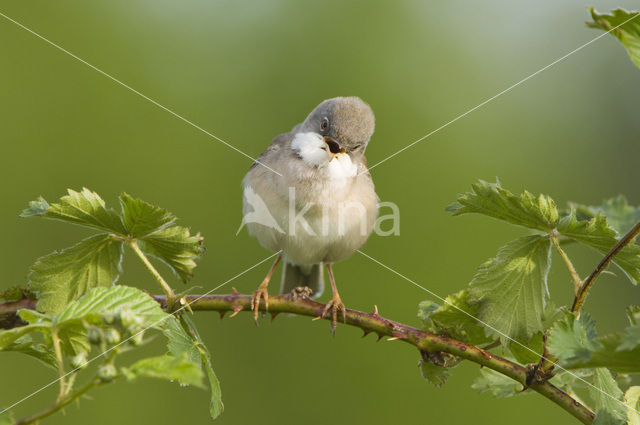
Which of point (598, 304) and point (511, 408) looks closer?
point (511, 408)

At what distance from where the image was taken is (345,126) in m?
3.89

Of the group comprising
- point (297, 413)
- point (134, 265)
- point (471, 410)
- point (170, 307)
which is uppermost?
point (170, 307)

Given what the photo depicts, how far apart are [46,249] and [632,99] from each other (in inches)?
671

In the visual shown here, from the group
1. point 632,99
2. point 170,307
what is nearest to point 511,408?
point 170,307

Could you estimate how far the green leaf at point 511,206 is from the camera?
211cm

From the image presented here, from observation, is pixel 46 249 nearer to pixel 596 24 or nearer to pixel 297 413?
pixel 297 413

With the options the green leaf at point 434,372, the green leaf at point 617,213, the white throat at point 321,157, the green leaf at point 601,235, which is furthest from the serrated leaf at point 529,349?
the white throat at point 321,157

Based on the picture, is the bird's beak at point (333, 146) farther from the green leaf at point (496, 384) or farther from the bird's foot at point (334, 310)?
the green leaf at point (496, 384)

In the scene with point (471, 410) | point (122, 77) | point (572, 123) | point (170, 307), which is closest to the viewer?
point (170, 307)

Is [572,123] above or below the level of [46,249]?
above

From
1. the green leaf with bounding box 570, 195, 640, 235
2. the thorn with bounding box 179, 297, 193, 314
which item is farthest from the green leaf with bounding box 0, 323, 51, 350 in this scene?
the green leaf with bounding box 570, 195, 640, 235

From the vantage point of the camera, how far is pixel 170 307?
7.09ft

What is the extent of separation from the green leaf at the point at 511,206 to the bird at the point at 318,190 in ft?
5.09

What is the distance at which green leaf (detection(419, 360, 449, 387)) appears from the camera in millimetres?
2311
